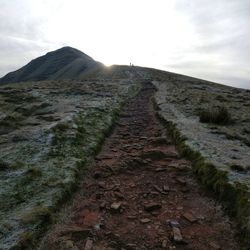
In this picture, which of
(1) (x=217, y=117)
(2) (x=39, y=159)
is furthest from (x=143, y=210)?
(1) (x=217, y=117)

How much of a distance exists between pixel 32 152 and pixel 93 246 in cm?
558

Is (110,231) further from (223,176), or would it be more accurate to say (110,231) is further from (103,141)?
(103,141)

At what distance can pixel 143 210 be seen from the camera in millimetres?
8594

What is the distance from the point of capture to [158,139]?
1479 cm

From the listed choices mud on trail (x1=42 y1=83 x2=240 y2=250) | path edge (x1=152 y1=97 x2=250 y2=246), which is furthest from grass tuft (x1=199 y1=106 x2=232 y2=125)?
path edge (x1=152 y1=97 x2=250 y2=246)

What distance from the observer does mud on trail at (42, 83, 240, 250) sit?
281 inches

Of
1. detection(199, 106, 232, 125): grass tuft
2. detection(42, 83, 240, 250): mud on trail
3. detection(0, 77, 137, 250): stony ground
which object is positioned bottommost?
detection(42, 83, 240, 250): mud on trail

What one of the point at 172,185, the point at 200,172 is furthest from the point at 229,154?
the point at 172,185

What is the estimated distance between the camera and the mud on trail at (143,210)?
7137 mm

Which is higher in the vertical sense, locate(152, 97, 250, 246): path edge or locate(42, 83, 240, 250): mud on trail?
locate(152, 97, 250, 246): path edge

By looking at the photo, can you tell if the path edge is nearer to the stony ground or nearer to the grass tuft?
the stony ground

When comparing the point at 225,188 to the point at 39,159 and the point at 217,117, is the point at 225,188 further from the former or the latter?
the point at 217,117

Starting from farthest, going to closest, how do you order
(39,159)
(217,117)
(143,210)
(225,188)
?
(217,117), (39,159), (225,188), (143,210)

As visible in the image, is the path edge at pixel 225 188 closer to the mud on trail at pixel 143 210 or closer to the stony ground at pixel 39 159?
the mud on trail at pixel 143 210
